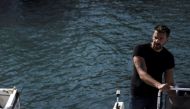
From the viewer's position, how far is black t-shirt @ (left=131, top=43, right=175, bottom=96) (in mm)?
7664

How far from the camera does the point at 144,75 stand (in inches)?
292

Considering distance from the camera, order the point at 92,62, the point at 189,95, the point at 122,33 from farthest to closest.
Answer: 1. the point at 122,33
2. the point at 92,62
3. the point at 189,95

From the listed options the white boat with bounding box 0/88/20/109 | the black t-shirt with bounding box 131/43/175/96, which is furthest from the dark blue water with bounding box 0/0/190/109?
the black t-shirt with bounding box 131/43/175/96

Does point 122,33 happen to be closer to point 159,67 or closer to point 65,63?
point 65,63

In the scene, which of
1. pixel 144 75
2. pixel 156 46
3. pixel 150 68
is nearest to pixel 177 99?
pixel 144 75

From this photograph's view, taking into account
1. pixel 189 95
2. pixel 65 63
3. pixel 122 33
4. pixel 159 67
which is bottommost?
pixel 189 95

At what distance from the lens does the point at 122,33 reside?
2155 centimetres

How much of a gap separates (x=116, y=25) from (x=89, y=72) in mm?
6556

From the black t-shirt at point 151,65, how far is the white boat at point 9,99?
133 inches

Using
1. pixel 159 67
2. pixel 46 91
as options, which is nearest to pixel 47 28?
pixel 46 91

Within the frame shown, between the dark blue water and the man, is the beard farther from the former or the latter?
the dark blue water

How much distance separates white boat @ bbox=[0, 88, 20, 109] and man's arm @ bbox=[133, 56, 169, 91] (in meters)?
3.67

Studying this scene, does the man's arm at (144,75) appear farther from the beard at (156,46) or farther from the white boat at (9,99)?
the white boat at (9,99)

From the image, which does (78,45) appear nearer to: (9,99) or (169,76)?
(9,99)
